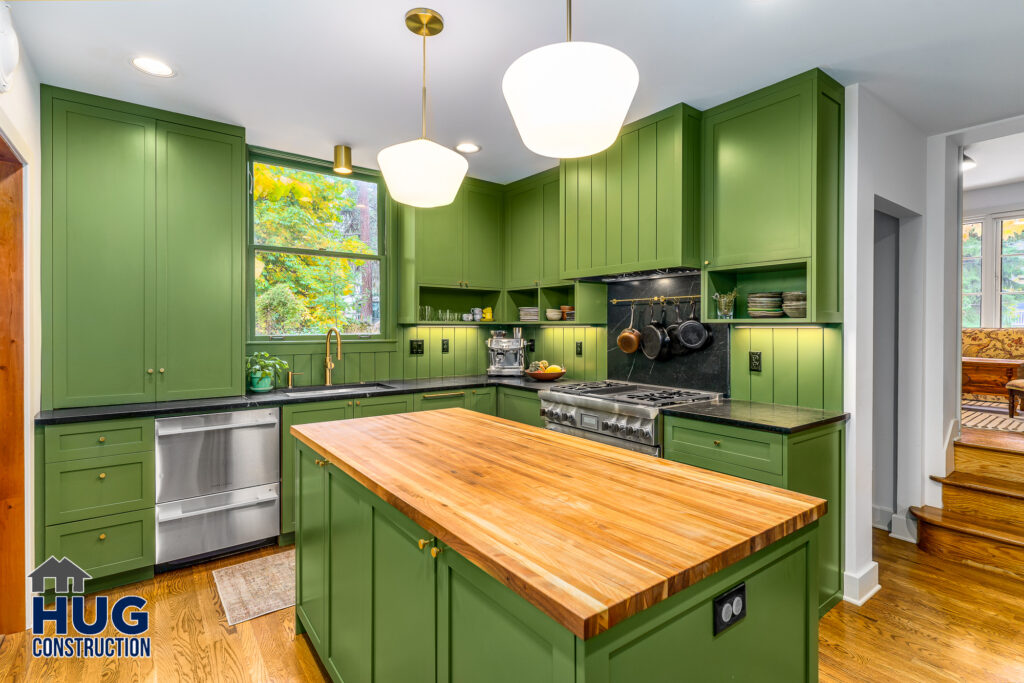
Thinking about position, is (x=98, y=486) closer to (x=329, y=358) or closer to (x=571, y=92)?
(x=329, y=358)

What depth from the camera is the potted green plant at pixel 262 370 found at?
11.3 ft

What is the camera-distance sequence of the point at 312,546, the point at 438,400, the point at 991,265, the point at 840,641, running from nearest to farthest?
the point at 312,546 < the point at 840,641 < the point at 438,400 < the point at 991,265

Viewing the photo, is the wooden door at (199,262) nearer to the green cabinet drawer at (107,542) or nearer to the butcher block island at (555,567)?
the green cabinet drawer at (107,542)

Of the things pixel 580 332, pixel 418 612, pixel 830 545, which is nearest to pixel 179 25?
pixel 418 612

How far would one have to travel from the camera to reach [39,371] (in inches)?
105

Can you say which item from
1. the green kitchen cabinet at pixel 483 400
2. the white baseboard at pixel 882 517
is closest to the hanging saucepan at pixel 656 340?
the green kitchen cabinet at pixel 483 400

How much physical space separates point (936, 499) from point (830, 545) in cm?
143

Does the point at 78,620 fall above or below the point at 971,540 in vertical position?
below

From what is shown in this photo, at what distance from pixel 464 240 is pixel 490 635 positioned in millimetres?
3703

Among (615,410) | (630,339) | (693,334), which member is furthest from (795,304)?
(630,339)

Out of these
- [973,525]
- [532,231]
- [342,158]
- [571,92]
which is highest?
[342,158]

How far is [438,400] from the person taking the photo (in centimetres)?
388

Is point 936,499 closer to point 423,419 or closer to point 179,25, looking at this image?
point 423,419

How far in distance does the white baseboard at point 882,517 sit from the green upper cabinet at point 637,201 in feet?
7.52
